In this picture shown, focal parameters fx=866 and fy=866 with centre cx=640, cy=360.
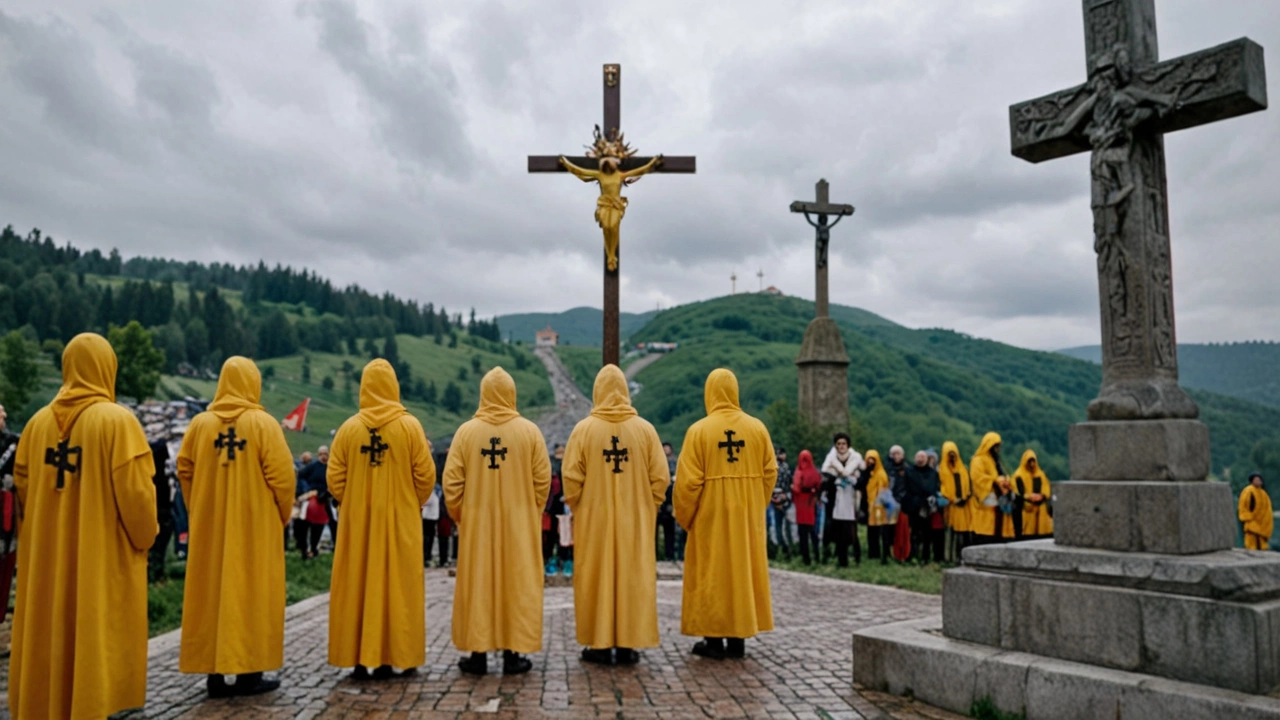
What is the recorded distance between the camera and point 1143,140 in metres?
5.62

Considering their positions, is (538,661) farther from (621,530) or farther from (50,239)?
(50,239)

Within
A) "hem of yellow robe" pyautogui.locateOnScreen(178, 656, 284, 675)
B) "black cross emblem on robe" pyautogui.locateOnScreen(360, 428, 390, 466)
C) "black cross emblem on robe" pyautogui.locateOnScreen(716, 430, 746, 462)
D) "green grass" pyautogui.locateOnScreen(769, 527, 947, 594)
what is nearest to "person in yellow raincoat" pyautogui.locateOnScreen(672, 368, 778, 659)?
"black cross emblem on robe" pyautogui.locateOnScreen(716, 430, 746, 462)

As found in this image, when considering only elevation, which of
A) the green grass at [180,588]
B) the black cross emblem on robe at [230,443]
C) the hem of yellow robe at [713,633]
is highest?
the black cross emblem on robe at [230,443]

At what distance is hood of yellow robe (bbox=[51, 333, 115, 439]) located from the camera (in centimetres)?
525

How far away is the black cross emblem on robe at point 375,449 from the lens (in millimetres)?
6461

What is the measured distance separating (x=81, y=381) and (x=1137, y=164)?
22.3ft

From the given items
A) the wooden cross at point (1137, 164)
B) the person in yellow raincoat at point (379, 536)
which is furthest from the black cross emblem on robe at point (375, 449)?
the wooden cross at point (1137, 164)

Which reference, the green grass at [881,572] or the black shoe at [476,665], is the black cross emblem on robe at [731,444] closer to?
the black shoe at [476,665]

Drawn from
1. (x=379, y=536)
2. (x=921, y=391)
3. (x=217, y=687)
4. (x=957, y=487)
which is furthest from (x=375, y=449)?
(x=921, y=391)

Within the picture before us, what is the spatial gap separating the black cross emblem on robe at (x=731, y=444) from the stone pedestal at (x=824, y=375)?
15907 mm

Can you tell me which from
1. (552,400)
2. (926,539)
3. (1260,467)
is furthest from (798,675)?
(552,400)

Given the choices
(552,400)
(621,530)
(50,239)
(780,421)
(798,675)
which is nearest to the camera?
(798,675)

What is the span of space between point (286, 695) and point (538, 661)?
1.93 m

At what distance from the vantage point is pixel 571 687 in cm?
604
